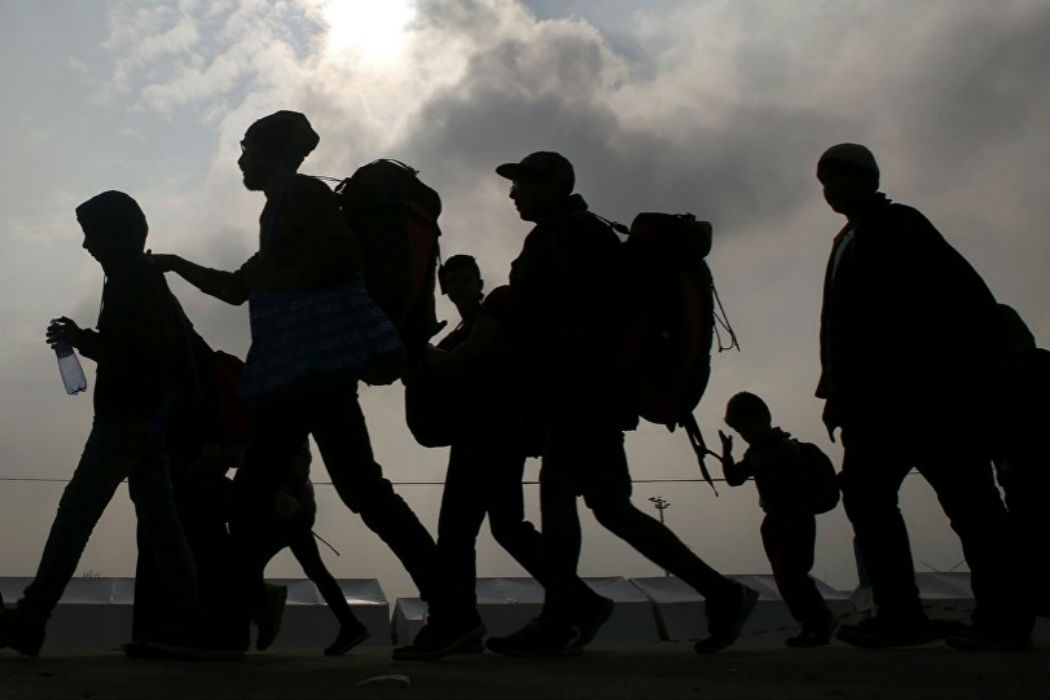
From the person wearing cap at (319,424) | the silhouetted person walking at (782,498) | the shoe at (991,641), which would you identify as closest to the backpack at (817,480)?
the silhouetted person walking at (782,498)

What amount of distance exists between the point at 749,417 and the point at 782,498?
44cm

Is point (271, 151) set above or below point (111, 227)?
above

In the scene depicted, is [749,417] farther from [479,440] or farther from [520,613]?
[520,613]

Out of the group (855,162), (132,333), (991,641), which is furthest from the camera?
(132,333)

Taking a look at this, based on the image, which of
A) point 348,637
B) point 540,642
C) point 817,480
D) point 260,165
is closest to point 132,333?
point 260,165

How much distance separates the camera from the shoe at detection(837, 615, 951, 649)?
4.25m

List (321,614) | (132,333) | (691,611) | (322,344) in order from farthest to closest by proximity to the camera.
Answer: (691,611) → (321,614) → (132,333) → (322,344)

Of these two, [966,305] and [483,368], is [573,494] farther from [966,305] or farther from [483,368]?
[966,305]

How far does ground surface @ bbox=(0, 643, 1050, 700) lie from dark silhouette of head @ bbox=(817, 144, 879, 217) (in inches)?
64.8

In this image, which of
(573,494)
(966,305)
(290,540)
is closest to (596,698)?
(573,494)

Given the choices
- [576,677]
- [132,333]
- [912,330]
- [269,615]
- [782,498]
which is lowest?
[576,677]

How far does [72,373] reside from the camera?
5.05 metres

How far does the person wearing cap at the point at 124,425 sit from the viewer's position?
4480 mm

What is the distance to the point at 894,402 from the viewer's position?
14.2 feet
